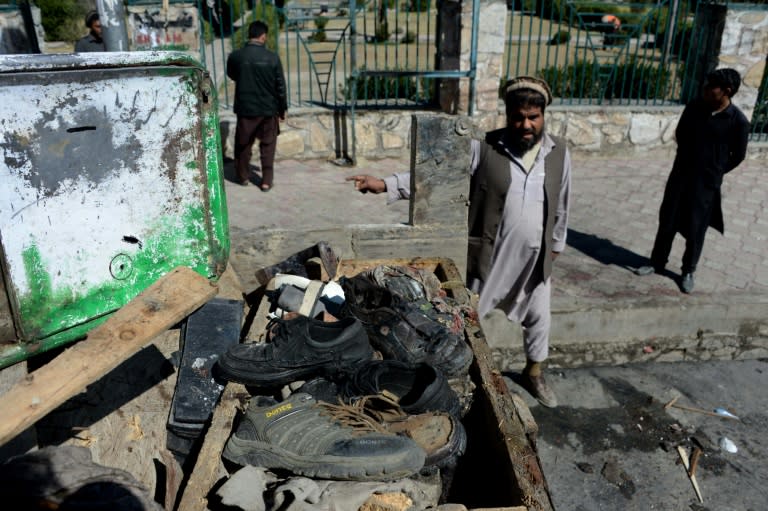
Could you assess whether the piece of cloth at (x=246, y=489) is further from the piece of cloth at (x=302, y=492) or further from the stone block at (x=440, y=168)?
the stone block at (x=440, y=168)

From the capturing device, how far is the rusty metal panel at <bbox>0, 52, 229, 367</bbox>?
2.35 meters

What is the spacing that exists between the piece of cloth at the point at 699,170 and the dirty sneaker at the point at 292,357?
134 inches

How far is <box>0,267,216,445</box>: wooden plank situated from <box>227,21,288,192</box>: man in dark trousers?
4.54 meters

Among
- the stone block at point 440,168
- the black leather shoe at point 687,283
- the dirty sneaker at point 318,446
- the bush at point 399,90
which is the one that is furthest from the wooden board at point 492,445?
the bush at point 399,90

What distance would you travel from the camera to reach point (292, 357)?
9.18ft

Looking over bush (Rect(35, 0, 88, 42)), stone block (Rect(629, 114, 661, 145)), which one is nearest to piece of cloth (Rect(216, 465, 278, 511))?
stone block (Rect(629, 114, 661, 145))

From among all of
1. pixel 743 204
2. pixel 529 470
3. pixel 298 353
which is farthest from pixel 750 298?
pixel 298 353

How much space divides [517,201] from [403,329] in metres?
1.07

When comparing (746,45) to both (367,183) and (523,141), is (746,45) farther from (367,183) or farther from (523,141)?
(367,183)

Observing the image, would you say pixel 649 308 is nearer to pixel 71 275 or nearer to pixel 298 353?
pixel 298 353

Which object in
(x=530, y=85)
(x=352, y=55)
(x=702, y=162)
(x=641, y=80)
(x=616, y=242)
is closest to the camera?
(x=530, y=85)

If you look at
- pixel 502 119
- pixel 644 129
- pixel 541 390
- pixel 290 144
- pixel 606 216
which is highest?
pixel 502 119

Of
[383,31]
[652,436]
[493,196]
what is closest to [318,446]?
[493,196]

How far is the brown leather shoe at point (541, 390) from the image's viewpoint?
4.29 m
